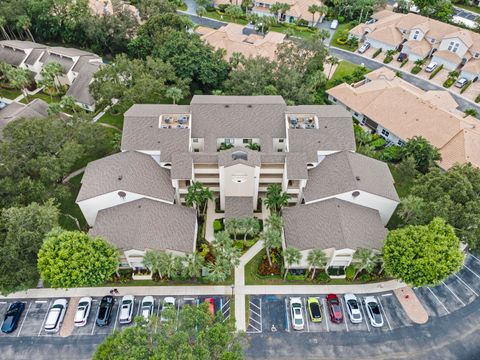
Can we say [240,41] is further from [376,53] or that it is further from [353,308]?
[353,308]

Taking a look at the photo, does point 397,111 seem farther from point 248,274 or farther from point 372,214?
point 248,274

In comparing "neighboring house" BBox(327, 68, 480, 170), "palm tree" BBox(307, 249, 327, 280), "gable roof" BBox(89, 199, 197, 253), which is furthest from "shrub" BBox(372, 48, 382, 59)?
"gable roof" BBox(89, 199, 197, 253)

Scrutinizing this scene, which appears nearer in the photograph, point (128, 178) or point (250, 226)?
point (250, 226)

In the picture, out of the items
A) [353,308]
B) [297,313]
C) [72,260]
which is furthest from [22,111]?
[353,308]

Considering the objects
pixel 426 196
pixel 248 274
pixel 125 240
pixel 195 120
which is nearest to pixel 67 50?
pixel 195 120

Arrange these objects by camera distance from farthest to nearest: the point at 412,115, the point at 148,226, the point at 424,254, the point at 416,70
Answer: the point at 416,70 < the point at 412,115 < the point at 148,226 < the point at 424,254

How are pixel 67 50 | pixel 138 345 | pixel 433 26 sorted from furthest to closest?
pixel 433 26 → pixel 67 50 → pixel 138 345
